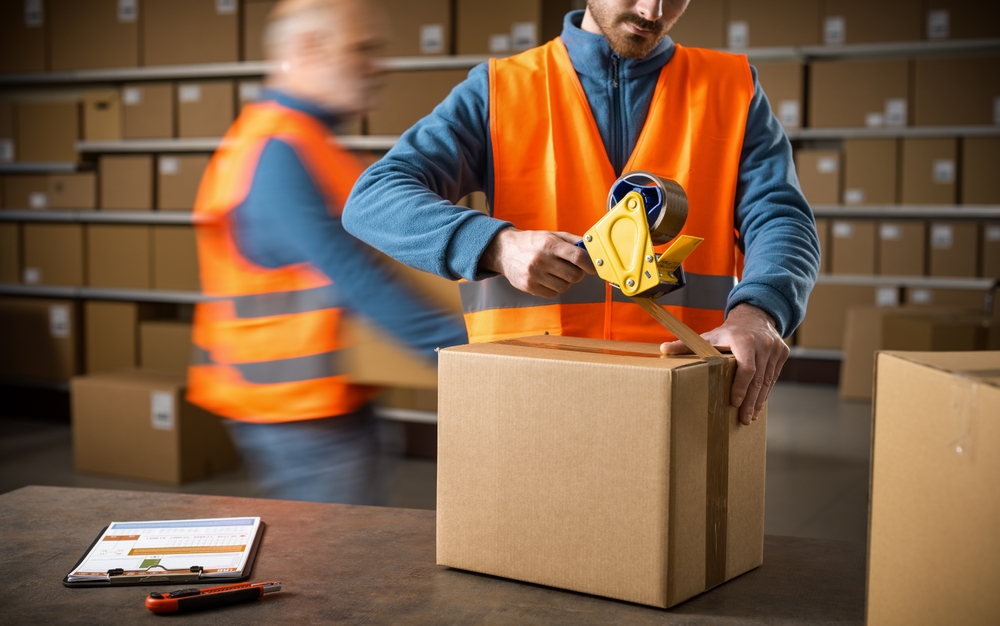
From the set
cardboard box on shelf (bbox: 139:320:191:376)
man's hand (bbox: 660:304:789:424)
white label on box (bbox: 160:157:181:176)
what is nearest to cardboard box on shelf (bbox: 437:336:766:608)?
man's hand (bbox: 660:304:789:424)

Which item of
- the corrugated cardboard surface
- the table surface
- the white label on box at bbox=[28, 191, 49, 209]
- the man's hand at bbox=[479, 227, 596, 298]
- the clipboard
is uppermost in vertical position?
the white label on box at bbox=[28, 191, 49, 209]

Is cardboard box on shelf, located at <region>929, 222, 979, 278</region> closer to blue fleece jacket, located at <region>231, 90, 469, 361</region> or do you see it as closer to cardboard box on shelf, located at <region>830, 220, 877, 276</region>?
cardboard box on shelf, located at <region>830, 220, 877, 276</region>

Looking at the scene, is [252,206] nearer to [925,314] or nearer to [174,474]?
[174,474]

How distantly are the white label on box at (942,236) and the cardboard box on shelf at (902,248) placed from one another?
0.05 meters

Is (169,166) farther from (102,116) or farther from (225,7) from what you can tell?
(225,7)

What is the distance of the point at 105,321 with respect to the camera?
4.52 m

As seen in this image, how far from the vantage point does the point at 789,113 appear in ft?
17.4

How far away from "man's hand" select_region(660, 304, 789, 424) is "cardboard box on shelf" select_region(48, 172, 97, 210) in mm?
4243

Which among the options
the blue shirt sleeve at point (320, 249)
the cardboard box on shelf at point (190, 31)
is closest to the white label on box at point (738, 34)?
the cardboard box on shelf at point (190, 31)

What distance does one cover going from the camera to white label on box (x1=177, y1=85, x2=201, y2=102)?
4410mm

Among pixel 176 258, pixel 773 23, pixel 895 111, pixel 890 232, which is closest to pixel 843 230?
pixel 890 232

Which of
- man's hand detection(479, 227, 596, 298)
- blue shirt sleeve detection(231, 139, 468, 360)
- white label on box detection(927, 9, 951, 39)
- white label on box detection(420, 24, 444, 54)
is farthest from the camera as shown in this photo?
white label on box detection(927, 9, 951, 39)

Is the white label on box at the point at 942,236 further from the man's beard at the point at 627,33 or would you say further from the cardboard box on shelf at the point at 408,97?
the man's beard at the point at 627,33

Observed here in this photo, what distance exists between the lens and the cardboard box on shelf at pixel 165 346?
4.31 metres
